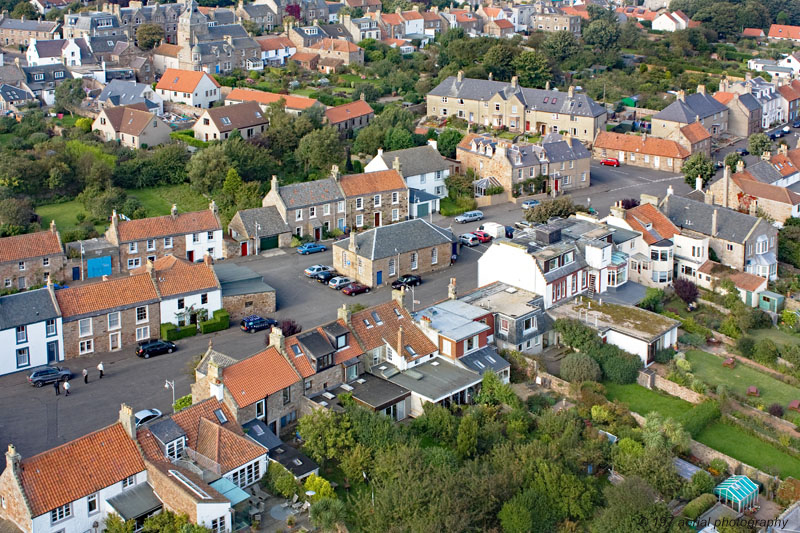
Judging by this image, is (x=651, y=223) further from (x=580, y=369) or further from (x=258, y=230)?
(x=258, y=230)

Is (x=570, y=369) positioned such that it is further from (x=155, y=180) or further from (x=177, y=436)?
(x=155, y=180)

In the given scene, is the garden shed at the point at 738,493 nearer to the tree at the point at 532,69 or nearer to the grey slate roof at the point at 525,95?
the grey slate roof at the point at 525,95

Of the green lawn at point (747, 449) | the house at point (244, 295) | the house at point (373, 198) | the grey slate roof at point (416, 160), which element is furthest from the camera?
the grey slate roof at point (416, 160)

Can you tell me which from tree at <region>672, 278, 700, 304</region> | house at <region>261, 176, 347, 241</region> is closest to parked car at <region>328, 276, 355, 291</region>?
house at <region>261, 176, 347, 241</region>

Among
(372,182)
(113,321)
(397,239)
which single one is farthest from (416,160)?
(113,321)

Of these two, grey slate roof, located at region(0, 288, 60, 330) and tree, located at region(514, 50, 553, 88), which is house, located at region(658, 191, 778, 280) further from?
tree, located at region(514, 50, 553, 88)

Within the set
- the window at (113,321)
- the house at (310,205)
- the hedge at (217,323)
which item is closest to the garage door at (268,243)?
the house at (310,205)
